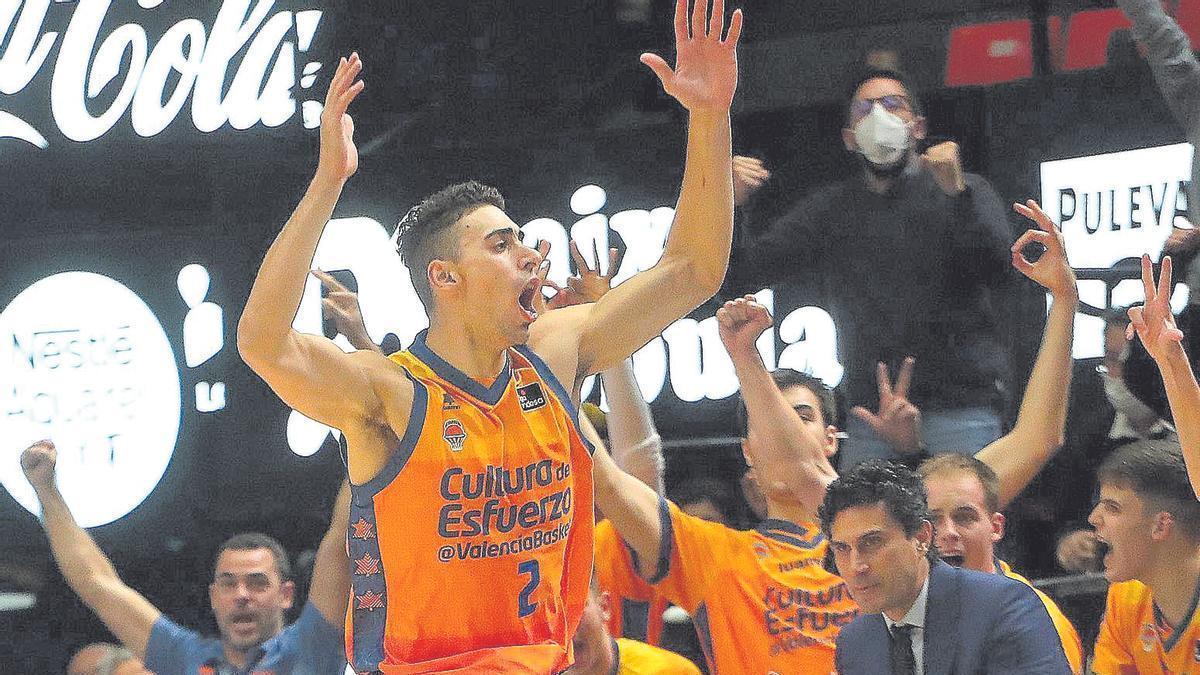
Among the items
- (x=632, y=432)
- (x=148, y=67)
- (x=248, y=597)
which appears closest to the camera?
(x=632, y=432)

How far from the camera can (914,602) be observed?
12.6ft

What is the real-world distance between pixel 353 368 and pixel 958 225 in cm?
229

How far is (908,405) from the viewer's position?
469cm

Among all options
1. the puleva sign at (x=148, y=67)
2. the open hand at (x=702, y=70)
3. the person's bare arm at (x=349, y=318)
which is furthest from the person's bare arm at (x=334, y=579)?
the puleva sign at (x=148, y=67)

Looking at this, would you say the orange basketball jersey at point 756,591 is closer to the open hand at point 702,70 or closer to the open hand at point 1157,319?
the open hand at point 1157,319

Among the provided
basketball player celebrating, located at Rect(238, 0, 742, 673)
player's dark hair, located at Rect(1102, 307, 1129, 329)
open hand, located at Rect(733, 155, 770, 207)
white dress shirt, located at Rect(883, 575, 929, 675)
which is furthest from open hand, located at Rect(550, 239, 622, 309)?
player's dark hair, located at Rect(1102, 307, 1129, 329)

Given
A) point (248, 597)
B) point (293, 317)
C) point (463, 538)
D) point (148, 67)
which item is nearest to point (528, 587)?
point (463, 538)

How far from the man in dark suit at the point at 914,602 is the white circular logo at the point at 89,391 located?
4146mm

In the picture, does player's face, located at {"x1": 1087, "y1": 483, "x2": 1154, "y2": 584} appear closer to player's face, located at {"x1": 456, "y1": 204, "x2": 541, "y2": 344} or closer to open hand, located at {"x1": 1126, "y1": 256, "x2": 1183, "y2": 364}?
open hand, located at {"x1": 1126, "y1": 256, "x2": 1183, "y2": 364}

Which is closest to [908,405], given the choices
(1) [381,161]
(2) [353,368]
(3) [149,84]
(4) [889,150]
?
(4) [889,150]

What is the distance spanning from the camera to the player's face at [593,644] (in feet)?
14.6

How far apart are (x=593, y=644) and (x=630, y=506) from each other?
413 mm

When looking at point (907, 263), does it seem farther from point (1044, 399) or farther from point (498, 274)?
point (498, 274)

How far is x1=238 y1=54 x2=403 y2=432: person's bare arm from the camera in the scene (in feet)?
10.3
